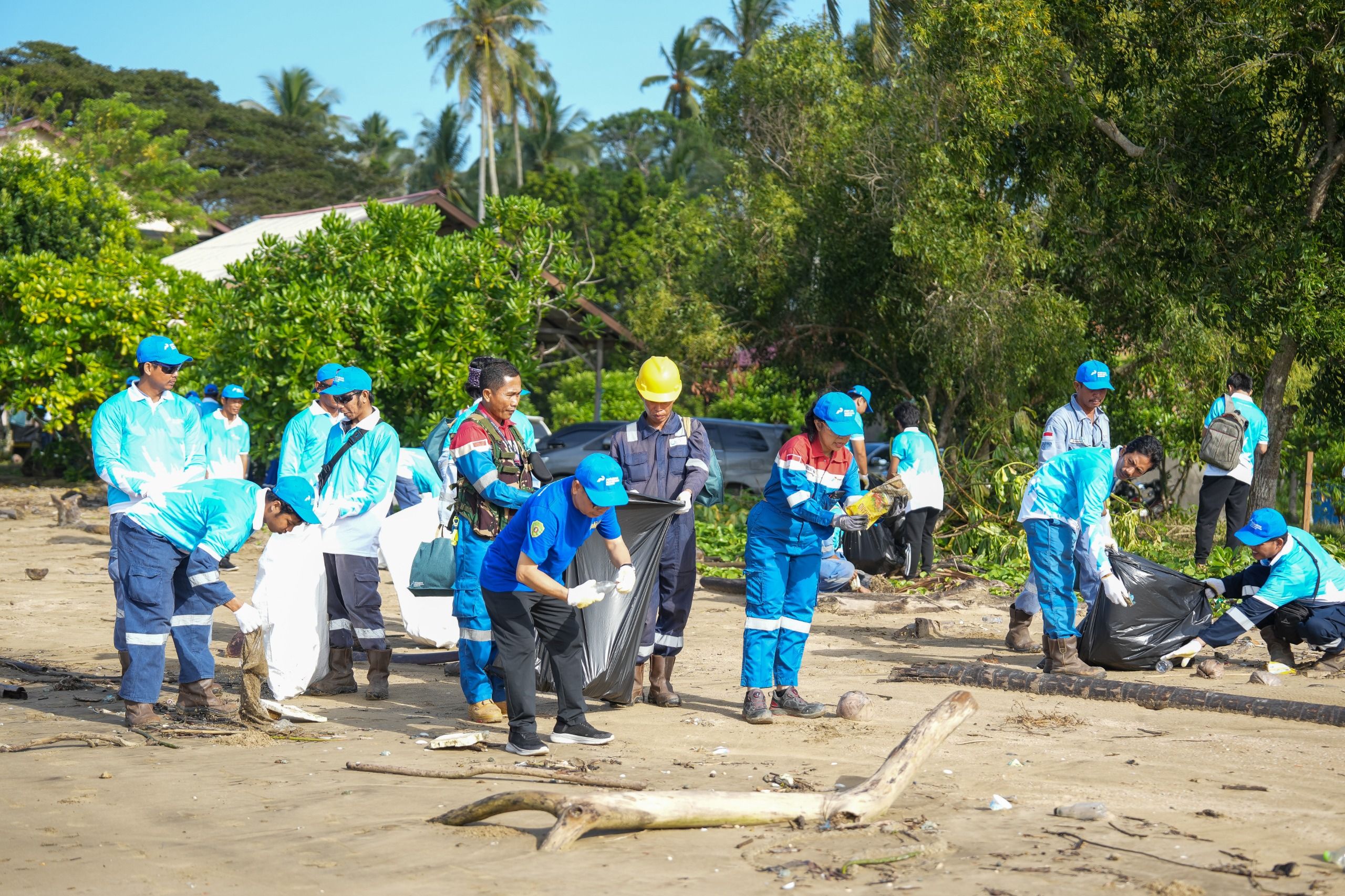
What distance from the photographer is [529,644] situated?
5.50m

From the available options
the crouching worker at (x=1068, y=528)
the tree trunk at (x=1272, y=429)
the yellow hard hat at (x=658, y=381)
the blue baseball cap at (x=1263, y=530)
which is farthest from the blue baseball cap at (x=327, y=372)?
the tree trunk at (x=1272, y=429)

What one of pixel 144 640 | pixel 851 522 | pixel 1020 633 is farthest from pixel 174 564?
pixel 1020 633

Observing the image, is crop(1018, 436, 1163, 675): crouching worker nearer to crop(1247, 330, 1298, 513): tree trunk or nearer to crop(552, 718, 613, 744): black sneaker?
crop(552, 718, 613, 744): black sneaker

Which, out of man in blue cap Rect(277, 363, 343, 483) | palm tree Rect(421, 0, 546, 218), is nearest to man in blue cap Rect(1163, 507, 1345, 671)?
man in blue cap Rect(277, 363, 343, 483)

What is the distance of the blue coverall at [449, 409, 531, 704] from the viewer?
19.9 ft

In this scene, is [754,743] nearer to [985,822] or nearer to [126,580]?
[985,822]

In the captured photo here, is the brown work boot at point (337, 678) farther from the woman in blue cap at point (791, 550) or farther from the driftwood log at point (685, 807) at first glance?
the driftwood log at point (685, 807)

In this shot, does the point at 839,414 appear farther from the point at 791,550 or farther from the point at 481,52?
the point at 481,52

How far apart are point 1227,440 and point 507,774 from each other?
8550mm

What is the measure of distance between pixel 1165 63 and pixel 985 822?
10.2 meters

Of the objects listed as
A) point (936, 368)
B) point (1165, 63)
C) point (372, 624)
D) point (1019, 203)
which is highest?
point (1165, 63)

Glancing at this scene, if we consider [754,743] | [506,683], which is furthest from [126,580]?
[754,743]

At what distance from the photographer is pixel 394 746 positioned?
564cm

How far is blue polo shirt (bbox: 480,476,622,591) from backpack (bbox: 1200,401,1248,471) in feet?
25.6
